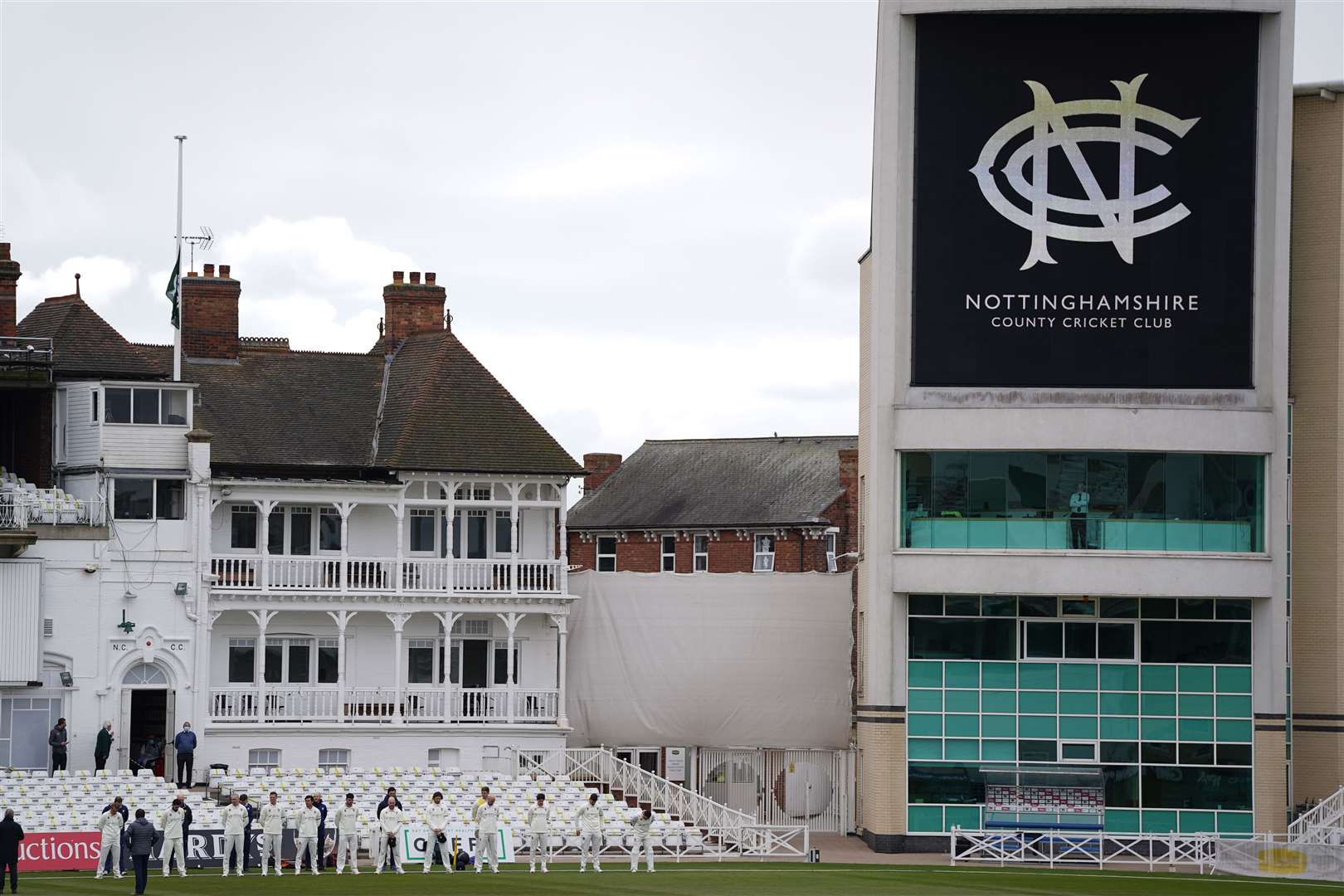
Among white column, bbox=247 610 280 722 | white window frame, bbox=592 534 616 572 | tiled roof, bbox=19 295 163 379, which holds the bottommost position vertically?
white column, bbox=247 610 280 722

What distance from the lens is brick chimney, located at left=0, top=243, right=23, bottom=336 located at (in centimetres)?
5081

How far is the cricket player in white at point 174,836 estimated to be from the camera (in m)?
39.5

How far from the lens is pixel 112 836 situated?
39.1 meters

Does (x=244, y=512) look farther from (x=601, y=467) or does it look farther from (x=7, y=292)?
(x=601, y=467)

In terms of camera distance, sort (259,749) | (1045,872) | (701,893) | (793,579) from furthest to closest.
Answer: (793,579) → (259,749) → (1045,872) → (701,893)

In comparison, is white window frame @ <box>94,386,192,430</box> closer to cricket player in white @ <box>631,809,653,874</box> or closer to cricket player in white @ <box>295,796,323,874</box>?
cricket player in white @ <box>295,796,323,874</box>

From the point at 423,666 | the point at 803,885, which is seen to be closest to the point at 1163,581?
the point at 803,885

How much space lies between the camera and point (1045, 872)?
42.8 meters

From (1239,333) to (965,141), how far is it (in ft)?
23.3

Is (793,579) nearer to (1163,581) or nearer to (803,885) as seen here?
(1163,581)

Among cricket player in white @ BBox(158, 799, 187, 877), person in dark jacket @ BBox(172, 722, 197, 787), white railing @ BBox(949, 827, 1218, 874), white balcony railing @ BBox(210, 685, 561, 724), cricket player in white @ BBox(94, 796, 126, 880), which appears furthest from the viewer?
white balcony railing @ BBox(210, 685, 561, 724)

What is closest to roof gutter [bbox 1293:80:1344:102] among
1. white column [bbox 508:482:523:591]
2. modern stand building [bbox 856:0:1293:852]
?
modern stand building [bbox 856:0:1293:852]

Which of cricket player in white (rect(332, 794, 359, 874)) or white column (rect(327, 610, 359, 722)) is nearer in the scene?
cricket player in white (rect(332, 794, 359, 874))

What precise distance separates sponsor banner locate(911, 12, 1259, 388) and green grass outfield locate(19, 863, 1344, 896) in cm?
1115
